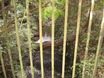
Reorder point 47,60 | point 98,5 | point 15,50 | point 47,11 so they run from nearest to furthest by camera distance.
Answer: point 47,11
point 15,50
point 98,5
point 47,60

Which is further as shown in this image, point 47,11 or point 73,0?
point 73,0

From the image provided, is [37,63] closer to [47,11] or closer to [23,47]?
[23,47]

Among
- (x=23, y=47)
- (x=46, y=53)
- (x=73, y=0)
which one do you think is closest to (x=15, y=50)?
(x=23, y=47)

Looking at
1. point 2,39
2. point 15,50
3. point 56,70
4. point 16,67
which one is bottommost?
point 56,70

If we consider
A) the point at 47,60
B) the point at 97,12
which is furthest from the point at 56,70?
the point at 97,12

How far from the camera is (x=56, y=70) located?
3986mm

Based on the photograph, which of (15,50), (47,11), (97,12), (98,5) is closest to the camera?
(47,11)

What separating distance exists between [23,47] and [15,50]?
136 millimetres

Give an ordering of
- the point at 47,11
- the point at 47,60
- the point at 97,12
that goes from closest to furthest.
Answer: the point at 47,11 < the point at 97,12 < the point at 47,60

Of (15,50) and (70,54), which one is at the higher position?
(15,50)

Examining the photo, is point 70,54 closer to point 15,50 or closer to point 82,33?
point 82,33

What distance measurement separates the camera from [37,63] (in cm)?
395

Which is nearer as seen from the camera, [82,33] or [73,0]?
[73,0]

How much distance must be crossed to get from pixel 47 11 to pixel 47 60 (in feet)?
8.08
